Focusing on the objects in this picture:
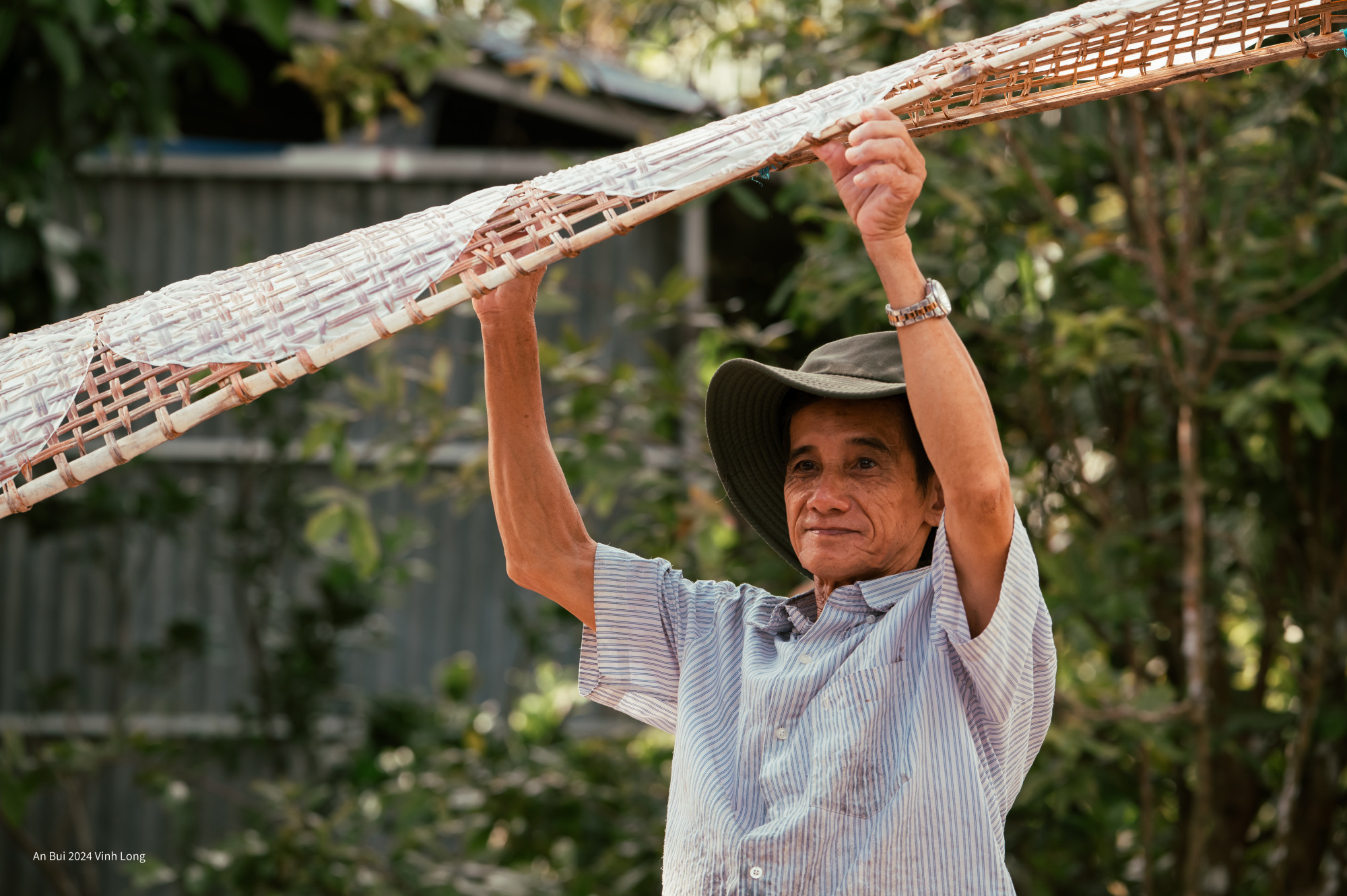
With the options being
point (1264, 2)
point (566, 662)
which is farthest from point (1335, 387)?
point (566, 662)

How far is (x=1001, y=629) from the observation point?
1309 mm

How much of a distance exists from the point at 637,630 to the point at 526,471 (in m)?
0.24

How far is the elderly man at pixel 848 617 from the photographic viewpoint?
4.20 ft

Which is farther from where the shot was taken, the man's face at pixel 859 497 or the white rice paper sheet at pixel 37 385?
the man's face at pixel 859 497

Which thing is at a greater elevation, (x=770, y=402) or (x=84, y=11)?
(x=84, y=11)

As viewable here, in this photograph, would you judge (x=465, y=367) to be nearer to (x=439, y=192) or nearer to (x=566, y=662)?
(x=439, y=192)

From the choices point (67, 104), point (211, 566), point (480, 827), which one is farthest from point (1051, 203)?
point (211, 566)

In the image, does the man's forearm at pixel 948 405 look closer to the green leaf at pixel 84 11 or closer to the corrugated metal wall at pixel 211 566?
the green leaf at pixel 84 11

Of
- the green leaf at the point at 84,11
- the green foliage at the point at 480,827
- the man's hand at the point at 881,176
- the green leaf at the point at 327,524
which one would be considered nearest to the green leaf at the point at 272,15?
the green leaf at the point at 84,11

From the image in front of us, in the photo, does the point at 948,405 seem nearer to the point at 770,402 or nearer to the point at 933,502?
the point at 933,502

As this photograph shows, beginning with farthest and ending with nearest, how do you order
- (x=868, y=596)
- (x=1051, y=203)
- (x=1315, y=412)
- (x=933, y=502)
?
(x=1051, y=203), (x=1315, y=412), (x=933, y=502), (x=868, y=596)

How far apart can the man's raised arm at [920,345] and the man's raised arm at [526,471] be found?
0.45m

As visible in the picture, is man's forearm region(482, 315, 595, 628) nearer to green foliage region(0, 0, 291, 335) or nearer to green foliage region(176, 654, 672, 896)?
green foliage region(176, 654, 672, 896)

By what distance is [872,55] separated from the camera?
10.2 ft
